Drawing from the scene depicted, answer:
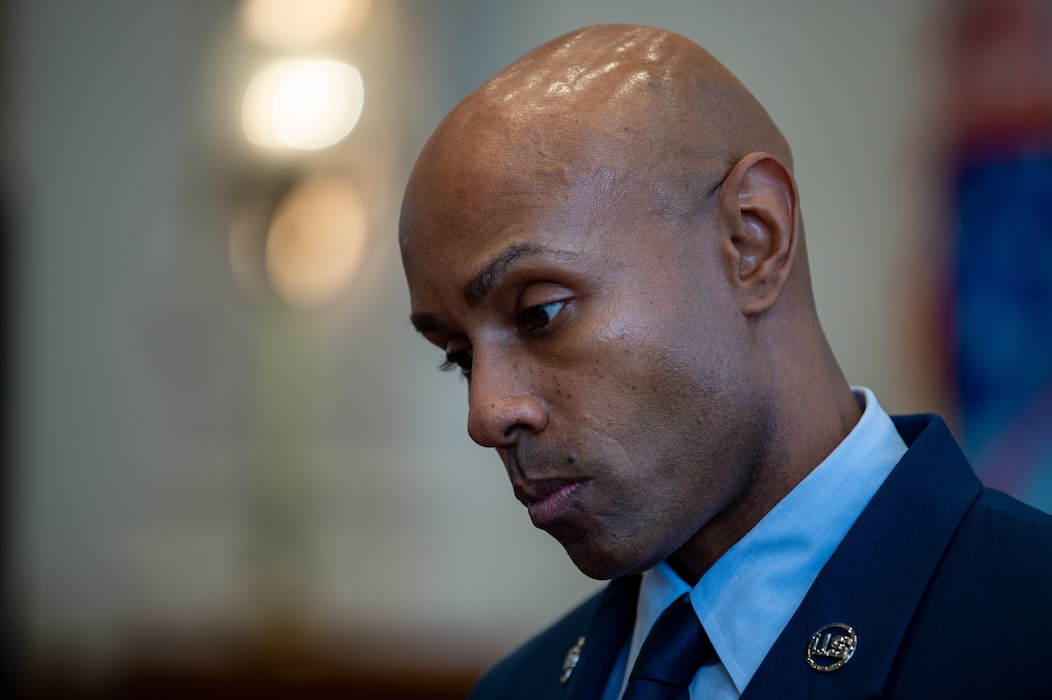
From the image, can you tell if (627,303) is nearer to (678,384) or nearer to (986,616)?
(678,384)

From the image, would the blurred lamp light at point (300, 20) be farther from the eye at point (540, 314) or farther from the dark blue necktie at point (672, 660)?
the dark blue necktie at point (672, 660)

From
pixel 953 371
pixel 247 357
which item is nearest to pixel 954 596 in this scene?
pixel 953 371

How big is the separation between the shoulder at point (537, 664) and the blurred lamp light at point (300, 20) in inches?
124

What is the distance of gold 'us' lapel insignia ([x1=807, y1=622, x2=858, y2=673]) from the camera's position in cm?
120

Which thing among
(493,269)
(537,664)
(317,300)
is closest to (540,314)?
(493,269)

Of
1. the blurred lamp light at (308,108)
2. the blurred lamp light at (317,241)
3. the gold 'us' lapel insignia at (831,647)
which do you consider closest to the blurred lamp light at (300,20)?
the blurred lamp light at (308,108)

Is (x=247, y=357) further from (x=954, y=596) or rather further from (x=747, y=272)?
(x=954, y=596)

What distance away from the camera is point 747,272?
140 cm

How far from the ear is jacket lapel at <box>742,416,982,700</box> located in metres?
0.27

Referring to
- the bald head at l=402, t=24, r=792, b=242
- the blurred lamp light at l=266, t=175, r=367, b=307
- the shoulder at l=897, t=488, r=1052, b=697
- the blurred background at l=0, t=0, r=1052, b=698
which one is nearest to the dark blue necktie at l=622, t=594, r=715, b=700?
the shoulder at l=897, t=488, r=1052, b=697

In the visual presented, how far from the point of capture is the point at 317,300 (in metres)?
4.32

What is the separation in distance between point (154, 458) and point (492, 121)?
3.26 meters

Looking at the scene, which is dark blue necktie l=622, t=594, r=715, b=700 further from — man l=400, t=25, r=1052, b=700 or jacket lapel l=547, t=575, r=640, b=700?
jacket lapel l=547, t=575, r=640, b=700

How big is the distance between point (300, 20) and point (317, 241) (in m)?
0.90
